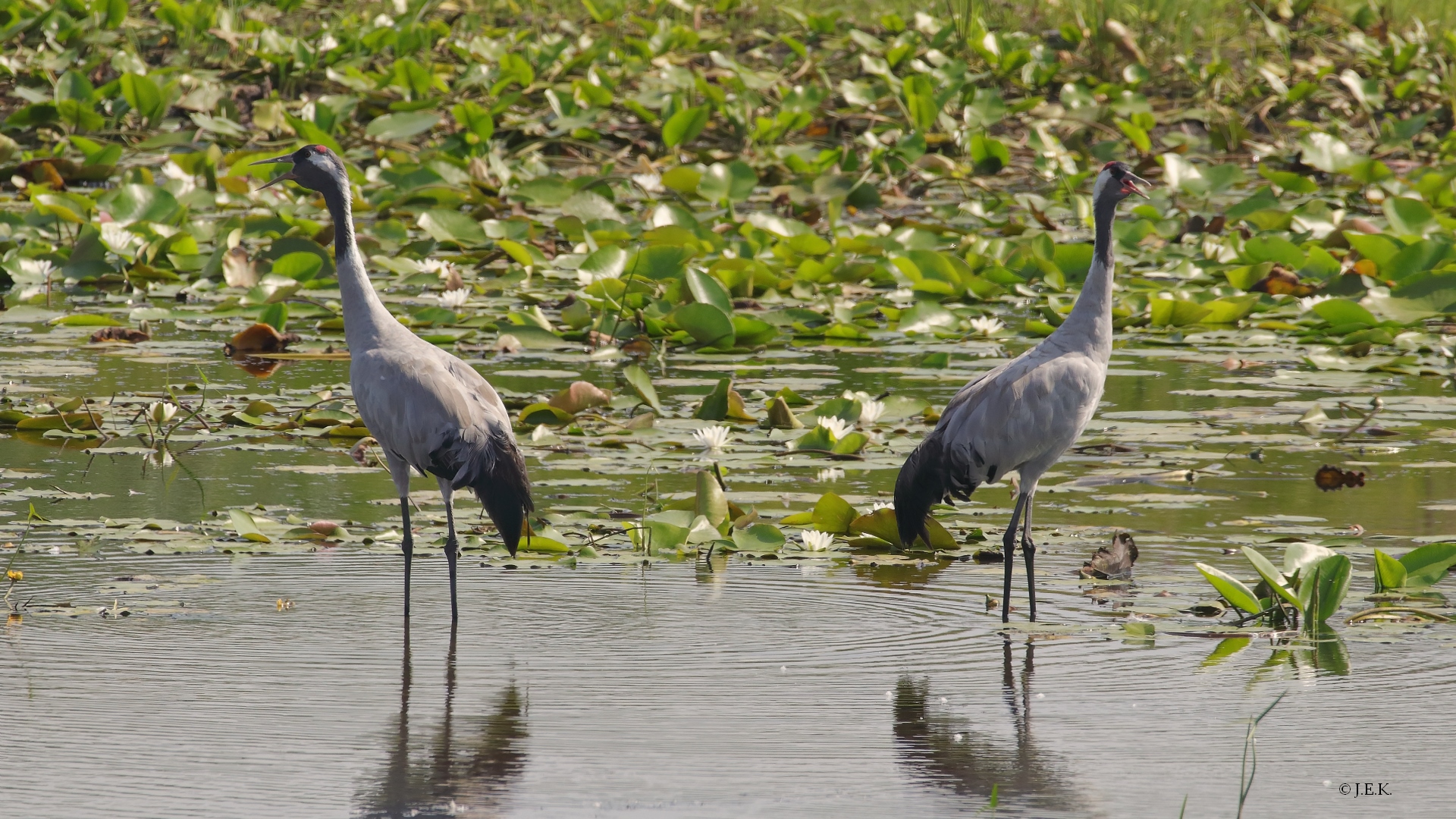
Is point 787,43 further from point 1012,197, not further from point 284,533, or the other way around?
point 284,533

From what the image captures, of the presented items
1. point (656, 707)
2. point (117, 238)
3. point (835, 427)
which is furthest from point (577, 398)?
point (117, 238)

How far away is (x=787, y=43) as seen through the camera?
52.3 ft

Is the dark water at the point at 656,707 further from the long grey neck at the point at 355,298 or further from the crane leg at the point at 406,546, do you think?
the long grey neck at the point at 355,298

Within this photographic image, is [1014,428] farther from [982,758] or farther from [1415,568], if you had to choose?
[982,758]

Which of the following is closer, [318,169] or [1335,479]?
[318,169]

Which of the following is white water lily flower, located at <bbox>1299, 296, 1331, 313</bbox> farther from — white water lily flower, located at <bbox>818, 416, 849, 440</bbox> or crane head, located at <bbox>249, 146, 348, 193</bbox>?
crane head, located at <bbox>249, 146, 348, 193</bbox>

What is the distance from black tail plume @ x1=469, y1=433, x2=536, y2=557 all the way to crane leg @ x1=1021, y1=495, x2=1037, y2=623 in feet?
4.81

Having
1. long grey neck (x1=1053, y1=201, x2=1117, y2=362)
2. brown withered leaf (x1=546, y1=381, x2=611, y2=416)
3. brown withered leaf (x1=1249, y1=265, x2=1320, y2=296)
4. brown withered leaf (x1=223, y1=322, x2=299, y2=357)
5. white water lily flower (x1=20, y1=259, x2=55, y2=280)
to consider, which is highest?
brown withered leaf (x1=1249, y1=265, x2=1320, y2=296)

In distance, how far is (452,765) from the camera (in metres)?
3.99

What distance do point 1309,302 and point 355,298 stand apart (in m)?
5.47

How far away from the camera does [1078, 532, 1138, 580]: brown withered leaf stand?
5520mm

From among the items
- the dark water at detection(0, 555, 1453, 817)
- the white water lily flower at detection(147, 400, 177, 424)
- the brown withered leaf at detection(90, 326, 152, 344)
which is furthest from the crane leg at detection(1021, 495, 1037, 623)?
the brown withered leaf at detection(90, 326, 152, 344)

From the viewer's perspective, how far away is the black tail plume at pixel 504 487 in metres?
5.21

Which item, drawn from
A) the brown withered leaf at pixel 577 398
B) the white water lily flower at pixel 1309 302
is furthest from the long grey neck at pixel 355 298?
the white water lily flower at pixel 1309 302
